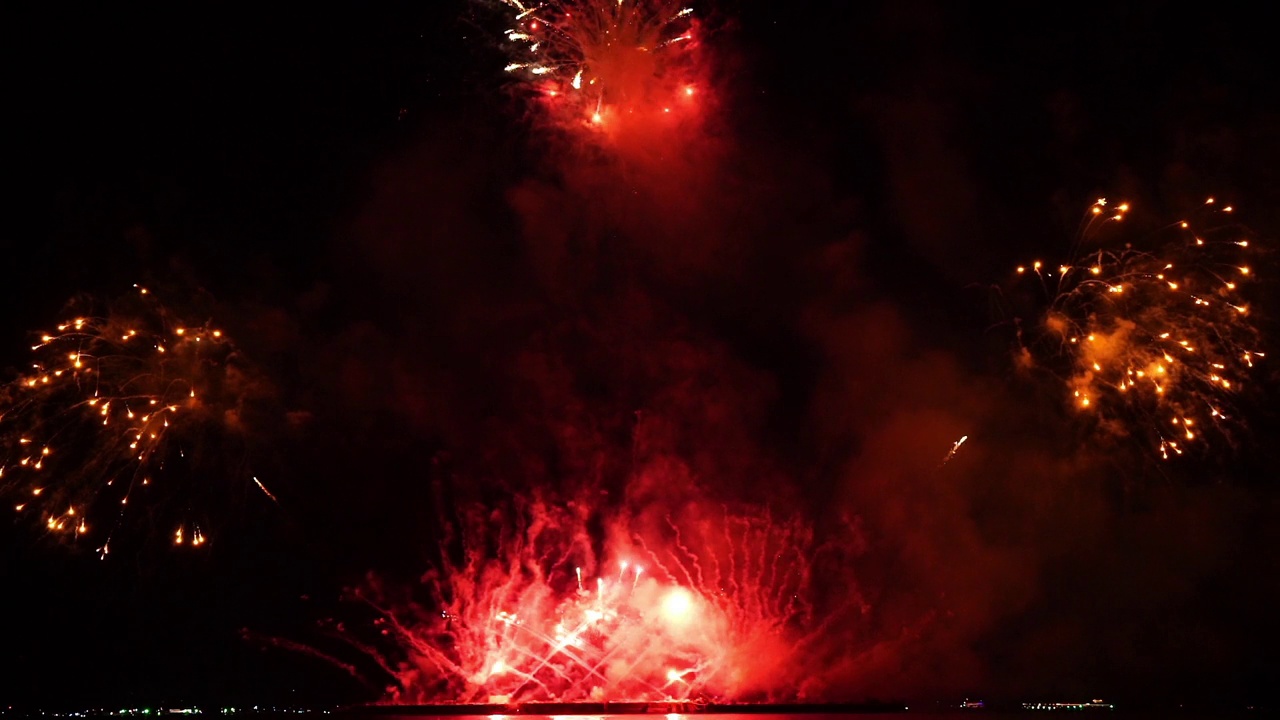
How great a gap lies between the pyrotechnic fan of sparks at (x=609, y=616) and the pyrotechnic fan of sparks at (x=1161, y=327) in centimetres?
513

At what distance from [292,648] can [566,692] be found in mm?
4740

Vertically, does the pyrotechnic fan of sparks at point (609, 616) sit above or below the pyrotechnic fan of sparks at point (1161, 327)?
below

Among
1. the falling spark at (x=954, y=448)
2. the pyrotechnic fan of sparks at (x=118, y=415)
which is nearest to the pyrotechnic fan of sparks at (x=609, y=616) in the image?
the falling spark at (x=954, y=448)

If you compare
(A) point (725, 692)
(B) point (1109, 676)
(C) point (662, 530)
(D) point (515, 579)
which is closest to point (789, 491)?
(C) point (662, 530)

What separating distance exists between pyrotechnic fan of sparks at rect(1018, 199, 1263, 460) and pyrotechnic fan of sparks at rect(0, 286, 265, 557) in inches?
523

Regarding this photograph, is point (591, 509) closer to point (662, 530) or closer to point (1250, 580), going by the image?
point (662, 530)

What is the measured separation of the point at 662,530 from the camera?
1208 cm

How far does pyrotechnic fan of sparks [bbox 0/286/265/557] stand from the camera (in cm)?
1083

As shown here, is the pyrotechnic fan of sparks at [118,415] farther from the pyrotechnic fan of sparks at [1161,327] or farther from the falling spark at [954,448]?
the pyrotechnic fan of sparks at [1161,327]

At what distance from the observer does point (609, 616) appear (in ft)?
37.0

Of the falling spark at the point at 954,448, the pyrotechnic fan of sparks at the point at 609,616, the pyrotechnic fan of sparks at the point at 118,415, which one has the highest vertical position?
the pyrotechnic fan of sparks at the point at 118,415

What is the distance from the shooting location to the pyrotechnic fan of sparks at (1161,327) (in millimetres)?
10039

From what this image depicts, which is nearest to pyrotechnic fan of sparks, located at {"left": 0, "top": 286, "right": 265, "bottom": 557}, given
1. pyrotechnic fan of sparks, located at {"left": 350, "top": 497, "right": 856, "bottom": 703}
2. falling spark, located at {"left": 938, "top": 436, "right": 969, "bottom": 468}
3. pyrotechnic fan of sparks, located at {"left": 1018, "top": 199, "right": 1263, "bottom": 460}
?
pyrotechnic fan of sparks, located at {"left": 350, "top": 497, "right": 856, "bottom": 703}

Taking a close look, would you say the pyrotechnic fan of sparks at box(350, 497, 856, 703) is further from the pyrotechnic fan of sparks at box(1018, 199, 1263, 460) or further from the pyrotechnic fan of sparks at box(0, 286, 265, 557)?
the pyrotechnic fan of sparks at box(1018, 199, 1263, 460)
